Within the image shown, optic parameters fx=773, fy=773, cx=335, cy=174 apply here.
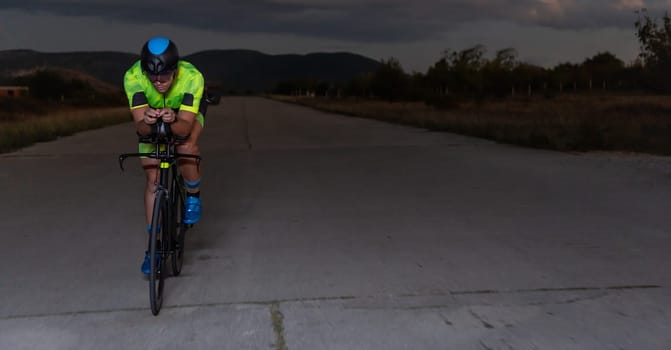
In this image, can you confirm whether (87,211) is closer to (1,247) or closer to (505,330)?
(1,247)

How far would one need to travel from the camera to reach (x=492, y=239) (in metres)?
7.12

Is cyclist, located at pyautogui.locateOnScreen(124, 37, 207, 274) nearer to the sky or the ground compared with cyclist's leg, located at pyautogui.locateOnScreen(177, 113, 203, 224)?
nearer to the sky

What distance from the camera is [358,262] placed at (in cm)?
628

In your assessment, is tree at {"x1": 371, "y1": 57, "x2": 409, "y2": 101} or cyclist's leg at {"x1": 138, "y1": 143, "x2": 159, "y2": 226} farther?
tree at {"x1": 371, "y1": 57, "x2": 409, "y2": 101}

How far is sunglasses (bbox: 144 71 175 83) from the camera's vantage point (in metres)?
5.00

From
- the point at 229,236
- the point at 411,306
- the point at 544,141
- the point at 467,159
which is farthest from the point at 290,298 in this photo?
the point at 544,141

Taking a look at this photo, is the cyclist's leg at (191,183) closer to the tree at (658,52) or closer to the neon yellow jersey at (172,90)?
the neon yellow jersey at (172,90)

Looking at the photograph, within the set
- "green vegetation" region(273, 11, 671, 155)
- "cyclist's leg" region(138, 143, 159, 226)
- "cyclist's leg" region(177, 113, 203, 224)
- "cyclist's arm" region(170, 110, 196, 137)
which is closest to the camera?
"cyclist's arm" region(170, 110, 196, 137)

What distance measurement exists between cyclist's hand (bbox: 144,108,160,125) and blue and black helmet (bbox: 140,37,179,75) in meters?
0.25

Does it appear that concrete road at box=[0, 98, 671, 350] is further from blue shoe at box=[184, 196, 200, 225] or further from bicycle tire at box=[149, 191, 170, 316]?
blue shoe at box=[184, 196, 200, 225]

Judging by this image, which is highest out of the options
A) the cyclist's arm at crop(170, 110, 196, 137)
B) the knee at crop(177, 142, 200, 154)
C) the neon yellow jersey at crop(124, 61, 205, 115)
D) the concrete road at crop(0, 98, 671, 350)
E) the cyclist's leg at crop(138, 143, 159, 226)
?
the neon yellow jersey at crop(124, 61, 205, 115)

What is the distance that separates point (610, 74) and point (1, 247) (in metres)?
78.5

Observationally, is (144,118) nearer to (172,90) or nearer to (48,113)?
(172,90)

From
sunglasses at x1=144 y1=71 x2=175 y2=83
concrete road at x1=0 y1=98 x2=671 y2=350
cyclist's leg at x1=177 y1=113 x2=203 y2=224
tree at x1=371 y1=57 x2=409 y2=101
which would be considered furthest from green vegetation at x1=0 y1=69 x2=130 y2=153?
tree at x1=371 y1=57 x2=409 y2=101
